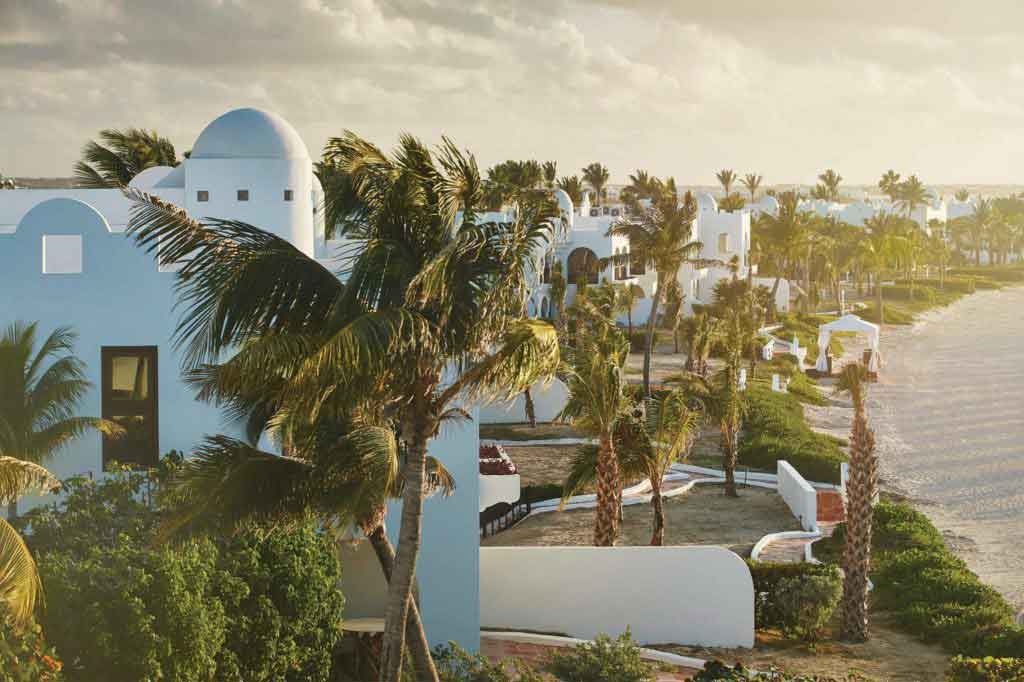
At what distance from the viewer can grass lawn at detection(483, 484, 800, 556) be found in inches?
1000

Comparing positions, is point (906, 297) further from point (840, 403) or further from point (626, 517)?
point (626, 517)

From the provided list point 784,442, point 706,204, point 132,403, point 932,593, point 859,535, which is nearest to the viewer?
point 132,403

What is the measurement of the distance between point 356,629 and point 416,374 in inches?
203

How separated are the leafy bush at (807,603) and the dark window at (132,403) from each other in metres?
9.89

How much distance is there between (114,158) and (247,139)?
1865 centimetres

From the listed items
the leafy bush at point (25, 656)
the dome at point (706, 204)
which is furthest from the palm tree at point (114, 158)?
the dome at point (706, 204)

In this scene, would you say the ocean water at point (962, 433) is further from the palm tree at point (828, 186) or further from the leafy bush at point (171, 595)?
the palm tree at point (828, 186)

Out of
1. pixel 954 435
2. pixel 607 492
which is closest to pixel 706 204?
pixel 954 435

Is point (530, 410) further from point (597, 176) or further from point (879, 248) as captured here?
point (597, 176)

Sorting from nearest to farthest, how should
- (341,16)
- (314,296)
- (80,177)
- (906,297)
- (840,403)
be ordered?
(314,296) → (341,16) → (80,177) → (840,403) → (906,297)

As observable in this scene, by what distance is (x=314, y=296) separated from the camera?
10609 mm

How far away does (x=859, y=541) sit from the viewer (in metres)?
19.2

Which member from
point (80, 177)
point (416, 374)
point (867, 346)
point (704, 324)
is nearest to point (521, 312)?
point (416, 374)

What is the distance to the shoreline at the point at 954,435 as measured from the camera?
28.4 metres
